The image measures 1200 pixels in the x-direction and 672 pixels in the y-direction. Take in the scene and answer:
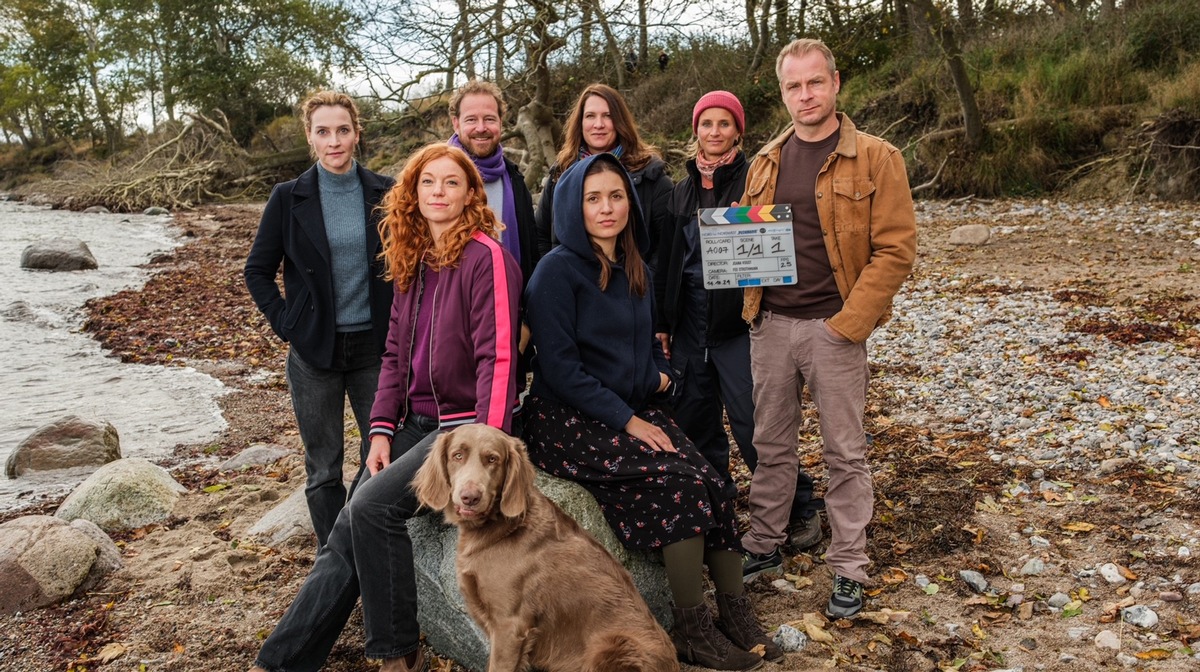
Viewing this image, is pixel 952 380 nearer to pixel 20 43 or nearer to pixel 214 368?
pixel 214 368

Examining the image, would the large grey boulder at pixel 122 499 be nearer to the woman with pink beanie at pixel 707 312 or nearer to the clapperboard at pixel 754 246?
the woman with pink beanie at pixel 707 312

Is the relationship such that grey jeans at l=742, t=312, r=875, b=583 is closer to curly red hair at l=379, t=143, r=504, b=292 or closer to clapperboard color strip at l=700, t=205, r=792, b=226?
clapperboard color strip at l=700, t=205, r=792, b=226

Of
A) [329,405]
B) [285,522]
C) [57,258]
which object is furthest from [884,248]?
[57,258]

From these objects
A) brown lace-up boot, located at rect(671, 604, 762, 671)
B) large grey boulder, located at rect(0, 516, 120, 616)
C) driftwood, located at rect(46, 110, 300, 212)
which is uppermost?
driftwood, located at rect(46, 110, 300, 212)

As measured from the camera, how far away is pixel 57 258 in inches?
795

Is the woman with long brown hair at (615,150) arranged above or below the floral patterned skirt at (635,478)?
above

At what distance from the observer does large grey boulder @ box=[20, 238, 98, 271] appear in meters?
20.1

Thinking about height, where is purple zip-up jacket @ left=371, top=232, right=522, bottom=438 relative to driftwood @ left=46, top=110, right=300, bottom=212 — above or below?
below

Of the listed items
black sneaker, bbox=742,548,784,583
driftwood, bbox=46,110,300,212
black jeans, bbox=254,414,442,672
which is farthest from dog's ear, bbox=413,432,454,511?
driftwood, bbox=46,110,300,212

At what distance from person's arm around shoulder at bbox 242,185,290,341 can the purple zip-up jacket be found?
1031 mm

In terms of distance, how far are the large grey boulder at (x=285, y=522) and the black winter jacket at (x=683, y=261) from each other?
2647 mm

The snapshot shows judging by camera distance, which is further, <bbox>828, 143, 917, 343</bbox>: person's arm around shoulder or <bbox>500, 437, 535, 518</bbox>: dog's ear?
<bbox>828, 143, 917, 343</bbox>: person's arm around shoulder

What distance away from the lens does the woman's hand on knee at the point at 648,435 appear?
417cm

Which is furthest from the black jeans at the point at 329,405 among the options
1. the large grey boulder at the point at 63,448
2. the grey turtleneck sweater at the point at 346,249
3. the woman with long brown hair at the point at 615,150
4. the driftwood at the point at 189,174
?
the driftwood at the point at 189,174
